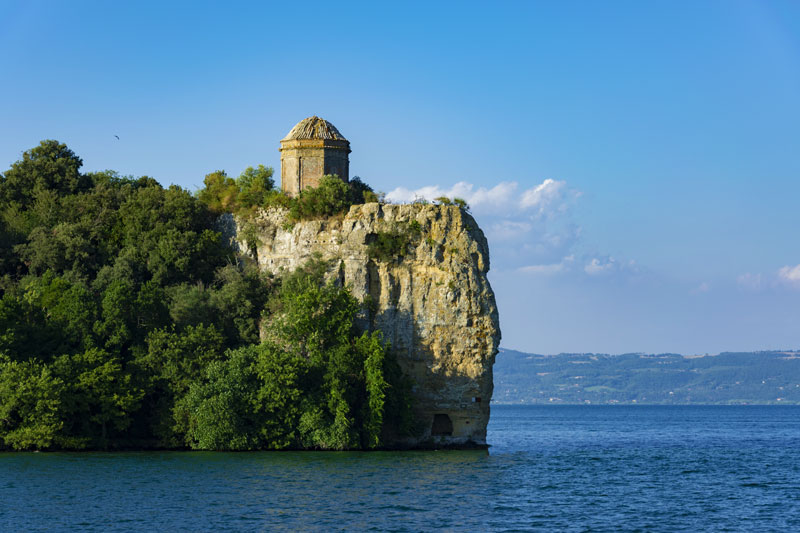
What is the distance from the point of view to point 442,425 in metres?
56.9

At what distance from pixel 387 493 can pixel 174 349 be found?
1808 cm

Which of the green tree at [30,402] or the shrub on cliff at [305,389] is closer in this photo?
the green tree at [30,402]

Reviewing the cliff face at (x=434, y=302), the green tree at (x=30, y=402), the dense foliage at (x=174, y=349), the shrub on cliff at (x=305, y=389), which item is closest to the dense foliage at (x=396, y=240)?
the cliff face at (x=434, y=302)

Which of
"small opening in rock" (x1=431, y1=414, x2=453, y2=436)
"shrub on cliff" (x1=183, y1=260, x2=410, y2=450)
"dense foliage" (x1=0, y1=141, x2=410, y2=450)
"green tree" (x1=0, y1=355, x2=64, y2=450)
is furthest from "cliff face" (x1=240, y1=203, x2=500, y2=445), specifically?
"green tree" (x1=0, y1=355, x2=64, y2=450)

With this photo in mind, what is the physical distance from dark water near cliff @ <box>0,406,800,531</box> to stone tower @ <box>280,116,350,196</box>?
1887 cm

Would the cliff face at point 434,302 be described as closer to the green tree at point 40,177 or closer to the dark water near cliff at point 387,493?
the dark water near cliff at point 387,493

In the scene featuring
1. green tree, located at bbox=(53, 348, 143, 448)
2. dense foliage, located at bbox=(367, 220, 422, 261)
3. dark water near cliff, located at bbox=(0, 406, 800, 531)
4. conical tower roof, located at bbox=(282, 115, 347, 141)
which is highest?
conical tower roof, located at bbox=(282, 115, 347, 141)

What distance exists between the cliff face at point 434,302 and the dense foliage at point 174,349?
2.15 m

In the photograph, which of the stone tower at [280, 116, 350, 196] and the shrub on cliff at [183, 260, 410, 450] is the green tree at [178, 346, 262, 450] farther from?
the stone tower at [280, 116, 350, 196]

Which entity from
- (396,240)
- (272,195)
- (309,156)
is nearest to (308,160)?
(309,156)

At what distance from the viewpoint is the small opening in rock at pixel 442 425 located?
56.8 metres

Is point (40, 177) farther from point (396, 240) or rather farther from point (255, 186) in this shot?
point (396, 240)

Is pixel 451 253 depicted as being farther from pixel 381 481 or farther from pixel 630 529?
pixel 630 529

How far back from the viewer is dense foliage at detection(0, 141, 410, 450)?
1964 inches
